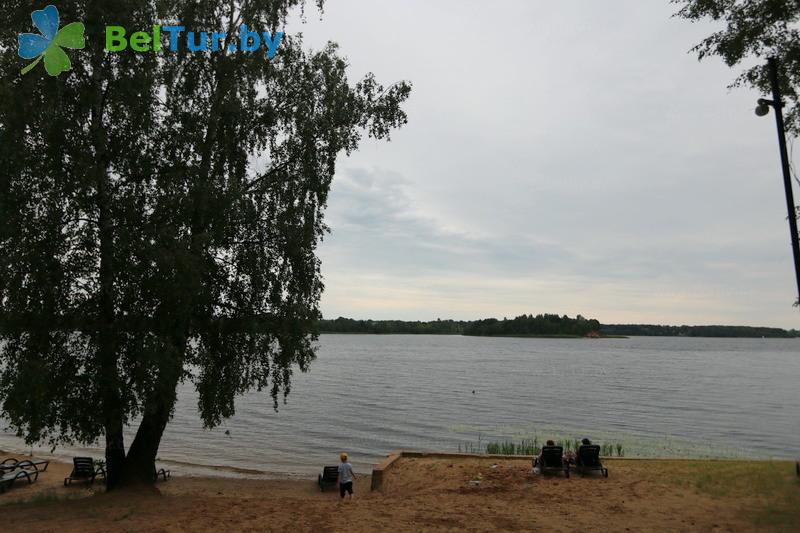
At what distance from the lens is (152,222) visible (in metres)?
13.4

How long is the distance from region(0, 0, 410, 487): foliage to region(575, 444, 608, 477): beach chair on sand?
8.73 meters

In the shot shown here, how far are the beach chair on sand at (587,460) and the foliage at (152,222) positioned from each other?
8.73m

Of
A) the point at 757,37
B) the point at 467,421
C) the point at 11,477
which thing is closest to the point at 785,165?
the point at 757,37

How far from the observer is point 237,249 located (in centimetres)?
1519

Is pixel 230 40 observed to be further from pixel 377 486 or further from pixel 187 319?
pixel 377 486

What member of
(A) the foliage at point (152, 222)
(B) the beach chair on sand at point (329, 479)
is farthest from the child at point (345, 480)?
(B) the beach chair on sand at point (329, 479)

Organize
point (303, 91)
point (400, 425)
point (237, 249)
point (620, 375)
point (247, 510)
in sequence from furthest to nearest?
point (620, 375) < point (400, 425) < point (303, 91) < point (237, 249) < point (247, 510)

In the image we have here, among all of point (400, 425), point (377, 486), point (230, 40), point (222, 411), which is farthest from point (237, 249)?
point (400, 425)

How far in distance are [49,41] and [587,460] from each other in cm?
1834

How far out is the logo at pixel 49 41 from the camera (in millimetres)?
12555

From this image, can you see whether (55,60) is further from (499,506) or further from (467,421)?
(467,421)

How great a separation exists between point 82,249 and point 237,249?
12.5 feet

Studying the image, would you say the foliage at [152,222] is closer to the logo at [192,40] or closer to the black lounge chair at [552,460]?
the logo at [192,40]

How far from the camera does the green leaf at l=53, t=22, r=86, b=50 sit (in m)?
12.7
